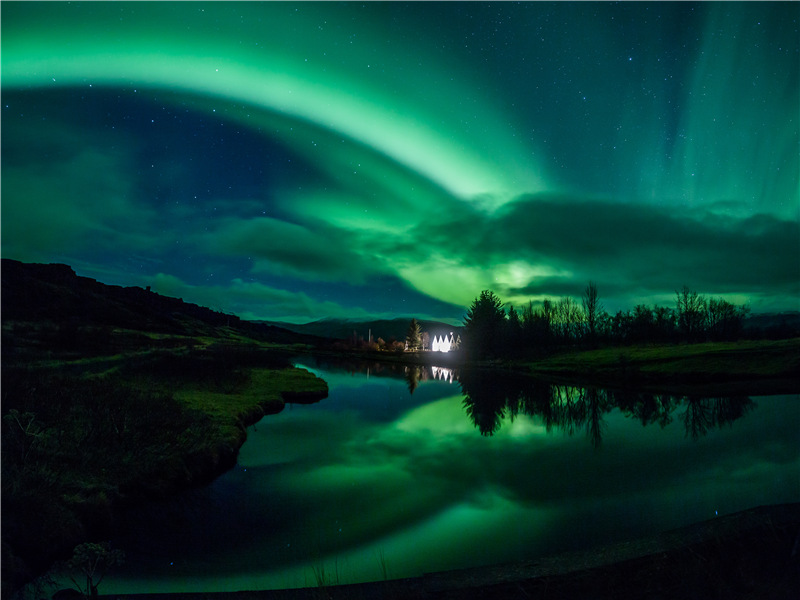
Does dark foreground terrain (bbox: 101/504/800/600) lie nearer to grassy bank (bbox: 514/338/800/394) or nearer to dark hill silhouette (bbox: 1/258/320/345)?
grassy bank (bbox: 514/338/800/394)

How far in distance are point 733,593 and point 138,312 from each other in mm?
206176

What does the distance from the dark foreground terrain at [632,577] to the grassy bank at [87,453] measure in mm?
5534

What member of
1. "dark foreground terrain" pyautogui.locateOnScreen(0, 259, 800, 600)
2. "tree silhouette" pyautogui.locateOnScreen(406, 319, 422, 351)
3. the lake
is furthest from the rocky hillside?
"tree silhouette" pyautogui.locateOnScreen(406, 319, 422, 351)

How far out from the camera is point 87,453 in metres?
17.8

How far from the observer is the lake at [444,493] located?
14.1 metres

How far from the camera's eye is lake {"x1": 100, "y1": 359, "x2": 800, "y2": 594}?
1408 cm

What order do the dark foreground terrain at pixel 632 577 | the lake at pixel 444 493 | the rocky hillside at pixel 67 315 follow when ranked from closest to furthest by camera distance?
1. the dark foreground terrain at pixel 632 577
2. the lake at pixel 444 493
3. the rocky hillside at pixel 67 315

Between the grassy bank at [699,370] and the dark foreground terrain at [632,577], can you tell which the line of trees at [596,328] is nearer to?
the grassy bank at [699,370]

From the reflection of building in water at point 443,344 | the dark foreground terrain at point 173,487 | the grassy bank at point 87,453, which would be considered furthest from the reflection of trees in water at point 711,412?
the reflection of building in water at point 443,344

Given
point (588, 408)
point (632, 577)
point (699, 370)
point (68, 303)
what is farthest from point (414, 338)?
point (632, 577)

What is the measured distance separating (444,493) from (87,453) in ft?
49.7

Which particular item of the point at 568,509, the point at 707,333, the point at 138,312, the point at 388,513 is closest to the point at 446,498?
the point at 388,513

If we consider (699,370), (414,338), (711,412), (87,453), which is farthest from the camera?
(414,338)

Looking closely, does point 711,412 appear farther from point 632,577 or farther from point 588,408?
point 632,577
